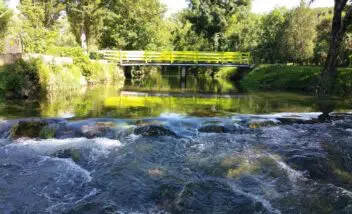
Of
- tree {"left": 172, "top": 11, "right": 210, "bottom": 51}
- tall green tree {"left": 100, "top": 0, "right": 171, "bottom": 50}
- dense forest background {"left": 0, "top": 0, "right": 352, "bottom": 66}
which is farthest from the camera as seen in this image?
tree {"left": 172, "top": 11, "right": 210, "bottom": 51}

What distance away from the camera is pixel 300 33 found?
29.4 m

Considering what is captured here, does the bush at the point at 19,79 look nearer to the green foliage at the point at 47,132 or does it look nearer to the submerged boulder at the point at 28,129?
the submerged boulder at the point at 28,129

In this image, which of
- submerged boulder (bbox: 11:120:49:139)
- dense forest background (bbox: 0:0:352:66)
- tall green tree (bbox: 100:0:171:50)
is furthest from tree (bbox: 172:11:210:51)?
submerged boulder (bbox: 11:120:49:139)

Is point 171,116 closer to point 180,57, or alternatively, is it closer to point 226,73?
point 180,57

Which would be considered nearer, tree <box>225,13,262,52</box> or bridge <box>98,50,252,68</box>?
bridge <box>98,50,252,68</box>

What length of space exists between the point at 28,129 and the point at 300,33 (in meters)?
24.2

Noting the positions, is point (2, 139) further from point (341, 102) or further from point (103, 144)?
point (341, 102)

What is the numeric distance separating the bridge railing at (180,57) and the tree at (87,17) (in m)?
5.93

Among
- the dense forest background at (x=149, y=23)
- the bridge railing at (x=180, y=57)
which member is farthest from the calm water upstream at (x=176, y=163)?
the dense forest background at (x=149, y=23)

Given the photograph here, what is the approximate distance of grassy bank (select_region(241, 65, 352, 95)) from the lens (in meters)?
22.4

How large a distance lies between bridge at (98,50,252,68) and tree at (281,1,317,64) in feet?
21.3

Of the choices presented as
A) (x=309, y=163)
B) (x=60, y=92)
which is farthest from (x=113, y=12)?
(x=309, y=163)

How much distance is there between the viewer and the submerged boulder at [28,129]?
1061 cm

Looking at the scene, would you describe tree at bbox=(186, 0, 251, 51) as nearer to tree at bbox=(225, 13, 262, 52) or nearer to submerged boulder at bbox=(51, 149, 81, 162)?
tree at bbox=(225, 13, 262, 52)
